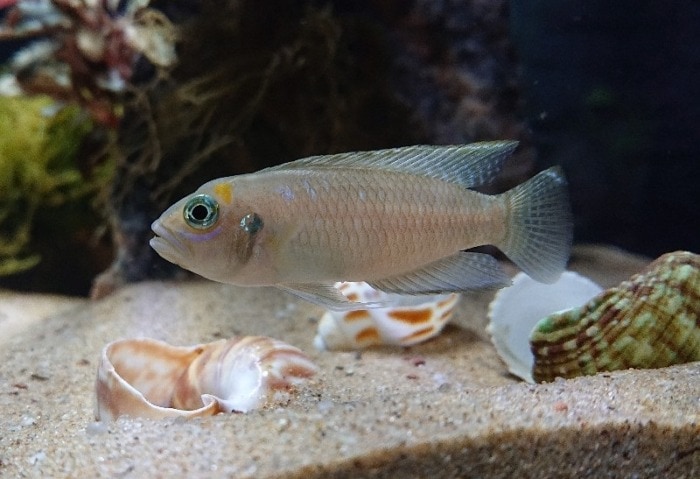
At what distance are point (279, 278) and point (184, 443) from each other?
0.57 metres

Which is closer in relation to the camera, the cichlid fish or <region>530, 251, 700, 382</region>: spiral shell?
the cichlid fish

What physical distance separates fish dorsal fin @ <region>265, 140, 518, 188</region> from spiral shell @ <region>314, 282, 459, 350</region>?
1.35 meters

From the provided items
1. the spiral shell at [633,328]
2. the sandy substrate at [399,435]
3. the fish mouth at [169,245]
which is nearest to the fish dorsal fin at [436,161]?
the fish mouth at [169,245]

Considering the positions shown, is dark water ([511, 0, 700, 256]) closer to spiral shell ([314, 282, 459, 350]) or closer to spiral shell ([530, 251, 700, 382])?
spiral shell ([314, 282, 459, 350])

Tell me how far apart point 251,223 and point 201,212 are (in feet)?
0.52

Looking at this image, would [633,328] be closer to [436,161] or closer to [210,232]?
[436,161]

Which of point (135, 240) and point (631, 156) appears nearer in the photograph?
point (135, 240)

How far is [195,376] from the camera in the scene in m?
2.57

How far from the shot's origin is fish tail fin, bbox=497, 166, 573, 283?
2.09m

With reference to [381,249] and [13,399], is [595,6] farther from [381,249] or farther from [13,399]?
[13,399]

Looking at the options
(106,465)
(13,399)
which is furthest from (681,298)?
(13,399)

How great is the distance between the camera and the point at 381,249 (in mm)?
1970

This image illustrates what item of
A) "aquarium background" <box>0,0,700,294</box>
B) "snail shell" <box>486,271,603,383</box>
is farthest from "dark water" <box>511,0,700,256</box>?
"snail shell" <box>486,271,603,383</box>

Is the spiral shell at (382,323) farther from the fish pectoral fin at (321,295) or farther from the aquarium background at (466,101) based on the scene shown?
the aquarium background at (466,101)
